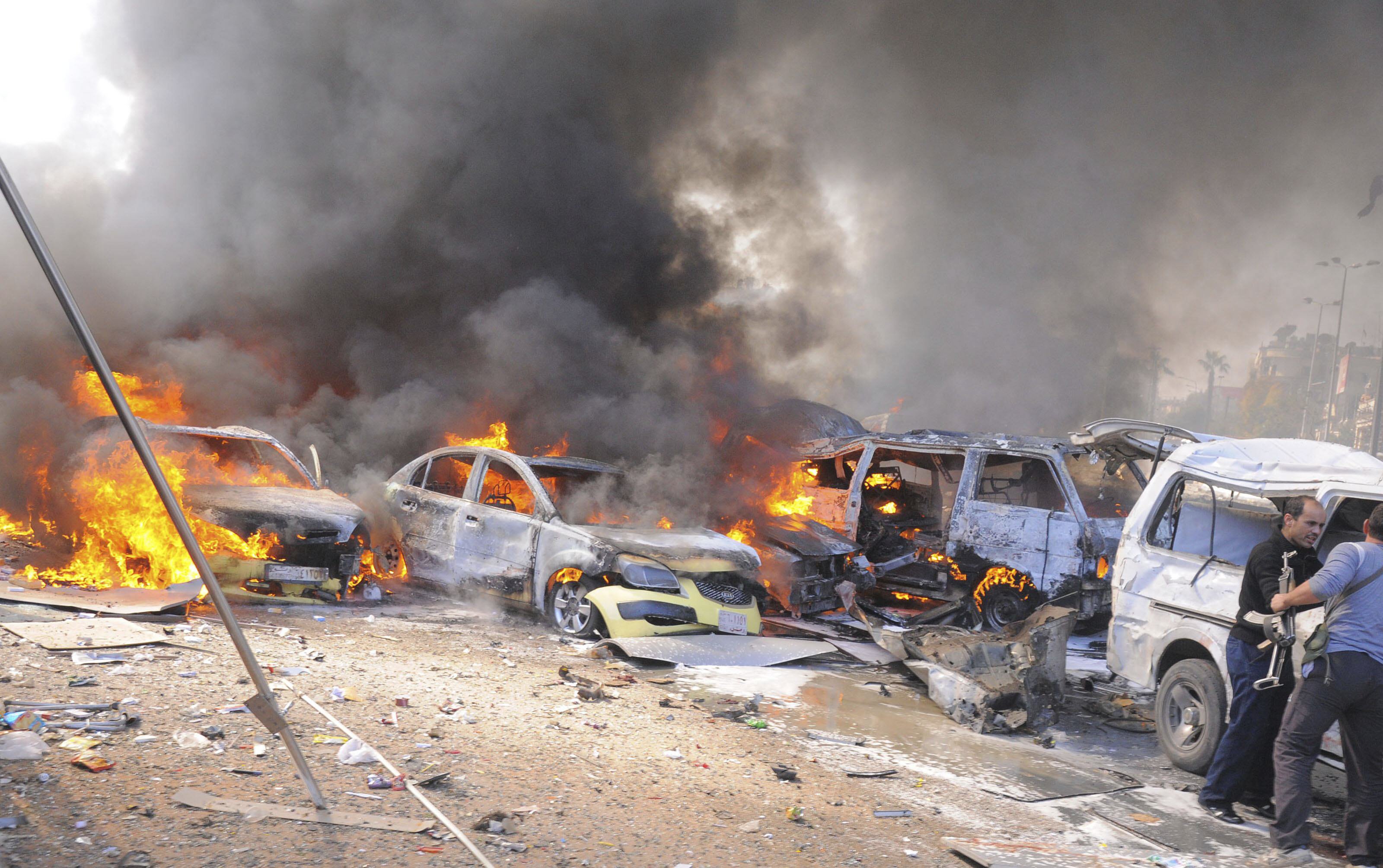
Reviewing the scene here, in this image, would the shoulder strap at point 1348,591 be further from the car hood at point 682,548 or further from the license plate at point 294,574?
the license plate at point 294,574

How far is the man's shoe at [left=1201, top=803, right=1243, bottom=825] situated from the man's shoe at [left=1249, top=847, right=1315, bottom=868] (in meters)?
0.39

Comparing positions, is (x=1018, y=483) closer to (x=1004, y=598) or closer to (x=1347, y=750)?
(x=1004, y=598)

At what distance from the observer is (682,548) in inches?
272

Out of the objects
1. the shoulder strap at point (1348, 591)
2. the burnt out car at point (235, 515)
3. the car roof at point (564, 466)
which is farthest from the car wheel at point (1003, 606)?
the burnt out car at point (235, 515)

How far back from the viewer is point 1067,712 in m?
6.05

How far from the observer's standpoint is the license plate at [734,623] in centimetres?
680

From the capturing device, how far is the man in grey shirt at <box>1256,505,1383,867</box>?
369 cm

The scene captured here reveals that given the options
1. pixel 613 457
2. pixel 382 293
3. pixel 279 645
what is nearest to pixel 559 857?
pixel 279 645

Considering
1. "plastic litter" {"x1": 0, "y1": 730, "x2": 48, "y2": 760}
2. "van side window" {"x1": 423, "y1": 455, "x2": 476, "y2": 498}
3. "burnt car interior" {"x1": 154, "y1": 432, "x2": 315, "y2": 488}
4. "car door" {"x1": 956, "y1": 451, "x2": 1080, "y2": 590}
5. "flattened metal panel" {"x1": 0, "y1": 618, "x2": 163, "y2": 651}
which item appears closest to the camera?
"plastic litter" {"x1": 0, "y1": 730, "x2": 48, "y2": 760}

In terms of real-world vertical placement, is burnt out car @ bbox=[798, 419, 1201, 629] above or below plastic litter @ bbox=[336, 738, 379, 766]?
above

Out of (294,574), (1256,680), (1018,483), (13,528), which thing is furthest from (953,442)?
(13,528)

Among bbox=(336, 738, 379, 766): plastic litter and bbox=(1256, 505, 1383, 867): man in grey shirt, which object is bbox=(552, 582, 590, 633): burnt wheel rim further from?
bbox=(1256, 505, 1383, 867): man in grey shirt

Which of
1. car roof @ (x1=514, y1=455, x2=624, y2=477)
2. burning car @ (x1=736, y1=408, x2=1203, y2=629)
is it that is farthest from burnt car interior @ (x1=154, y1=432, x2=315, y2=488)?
burning car @ (x1=736, y1=408, x2=1203, y2=629)

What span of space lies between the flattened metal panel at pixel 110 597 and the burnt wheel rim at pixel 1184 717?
6346mm
